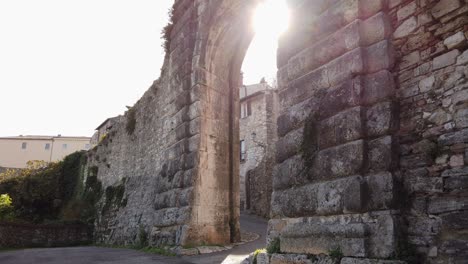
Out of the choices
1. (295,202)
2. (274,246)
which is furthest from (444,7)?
(274,246)

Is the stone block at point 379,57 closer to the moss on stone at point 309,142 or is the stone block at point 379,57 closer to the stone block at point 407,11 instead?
the stone block at point 407,11

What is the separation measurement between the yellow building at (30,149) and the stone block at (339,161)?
175 feet

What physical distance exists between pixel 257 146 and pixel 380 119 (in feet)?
61.8

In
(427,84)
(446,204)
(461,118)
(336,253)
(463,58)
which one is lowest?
(336,253)

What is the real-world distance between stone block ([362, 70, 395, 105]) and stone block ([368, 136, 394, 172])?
436 millimetres

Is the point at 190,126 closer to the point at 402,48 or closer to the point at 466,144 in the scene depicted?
the point at 402,48

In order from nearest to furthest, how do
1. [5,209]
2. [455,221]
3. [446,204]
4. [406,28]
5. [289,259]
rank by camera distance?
[455,221] → [446,204] → [406,28] → [289,259] → [5,209]

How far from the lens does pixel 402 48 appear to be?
4.11 m

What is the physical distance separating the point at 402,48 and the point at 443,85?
630 millimetres

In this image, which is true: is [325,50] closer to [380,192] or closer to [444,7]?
[444,7]

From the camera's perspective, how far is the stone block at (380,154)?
3.80 m

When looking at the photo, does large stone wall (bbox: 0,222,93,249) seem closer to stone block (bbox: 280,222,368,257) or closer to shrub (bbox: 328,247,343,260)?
stone block (bbox: 280,222,368,257)

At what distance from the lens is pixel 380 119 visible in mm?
3973

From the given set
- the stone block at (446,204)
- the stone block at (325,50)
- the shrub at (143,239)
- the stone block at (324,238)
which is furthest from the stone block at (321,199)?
the shrub at (143,239)
